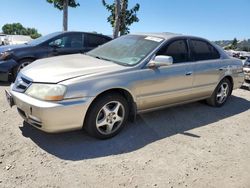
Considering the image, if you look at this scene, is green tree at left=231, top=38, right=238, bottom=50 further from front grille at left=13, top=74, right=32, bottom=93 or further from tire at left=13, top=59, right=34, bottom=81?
front grille at left=13, top=74, right=32, bottom=93

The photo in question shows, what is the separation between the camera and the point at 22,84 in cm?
378

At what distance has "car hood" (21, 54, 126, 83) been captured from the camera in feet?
11.7

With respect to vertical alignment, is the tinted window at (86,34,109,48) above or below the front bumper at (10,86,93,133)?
above

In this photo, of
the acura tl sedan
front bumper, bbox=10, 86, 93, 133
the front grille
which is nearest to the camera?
front bumper, bbox=10, 86, 93, 133

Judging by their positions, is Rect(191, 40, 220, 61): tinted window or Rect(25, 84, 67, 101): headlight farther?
Rect(191, 40, 220, 61): tinted window

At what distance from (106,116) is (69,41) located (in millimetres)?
4342

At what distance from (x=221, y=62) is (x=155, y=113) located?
1.79m

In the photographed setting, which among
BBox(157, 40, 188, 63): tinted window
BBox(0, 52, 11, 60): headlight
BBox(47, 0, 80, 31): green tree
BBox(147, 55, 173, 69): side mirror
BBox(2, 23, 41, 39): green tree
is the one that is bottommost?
BBox(2, 23, 41, 39): green tree

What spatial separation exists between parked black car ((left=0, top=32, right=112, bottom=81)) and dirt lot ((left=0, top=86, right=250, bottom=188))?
79.4 inches

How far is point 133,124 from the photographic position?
455cm

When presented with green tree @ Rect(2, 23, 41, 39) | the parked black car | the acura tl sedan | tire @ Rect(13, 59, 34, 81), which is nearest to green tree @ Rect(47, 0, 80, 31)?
the parked black car

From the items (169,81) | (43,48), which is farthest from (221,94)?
(43,48)

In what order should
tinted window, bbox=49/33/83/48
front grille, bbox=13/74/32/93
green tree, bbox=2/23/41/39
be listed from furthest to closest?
1. green tree, bbox=2/23/41/39
2. tinted window, bbox=49/33/83/48
3. front grille, bbox=13/74/32/93

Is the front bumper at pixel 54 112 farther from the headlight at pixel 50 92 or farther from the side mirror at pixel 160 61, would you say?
the side mirror at pixel 160 61
